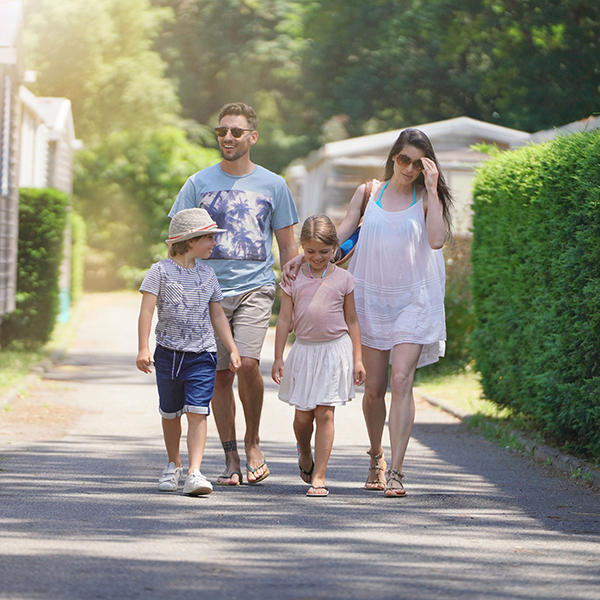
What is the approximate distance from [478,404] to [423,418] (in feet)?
2.81

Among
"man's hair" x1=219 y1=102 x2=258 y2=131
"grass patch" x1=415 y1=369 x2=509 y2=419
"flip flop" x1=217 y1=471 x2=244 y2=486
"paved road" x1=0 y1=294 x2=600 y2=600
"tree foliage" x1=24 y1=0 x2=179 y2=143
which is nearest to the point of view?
"paved road" x1=0 y1=294 x2=600 y2=600

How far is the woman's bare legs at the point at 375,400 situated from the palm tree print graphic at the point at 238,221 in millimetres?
930

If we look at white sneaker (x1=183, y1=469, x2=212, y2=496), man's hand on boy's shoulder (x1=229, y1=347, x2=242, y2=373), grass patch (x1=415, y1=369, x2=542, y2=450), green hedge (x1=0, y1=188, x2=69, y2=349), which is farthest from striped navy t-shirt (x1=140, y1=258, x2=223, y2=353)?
green hedge (x1=0, y1=188, x2=69, y2=349)

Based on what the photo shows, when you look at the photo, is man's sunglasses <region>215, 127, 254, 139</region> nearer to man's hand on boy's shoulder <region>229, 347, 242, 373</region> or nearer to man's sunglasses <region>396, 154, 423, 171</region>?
man's sunglasses <region>396, 154, 423, 171</region>

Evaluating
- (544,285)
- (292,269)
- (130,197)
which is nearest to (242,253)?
(292,269)

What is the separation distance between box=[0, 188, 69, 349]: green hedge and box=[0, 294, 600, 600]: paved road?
5.98 metres

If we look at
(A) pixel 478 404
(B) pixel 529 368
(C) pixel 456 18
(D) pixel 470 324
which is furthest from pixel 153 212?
(B) pixel 529 368

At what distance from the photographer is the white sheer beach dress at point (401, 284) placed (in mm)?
6094

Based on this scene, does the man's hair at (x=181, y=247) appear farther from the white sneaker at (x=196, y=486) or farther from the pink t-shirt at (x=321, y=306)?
the white sneaker at (x=196, y=486)

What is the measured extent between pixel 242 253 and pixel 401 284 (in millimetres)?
989

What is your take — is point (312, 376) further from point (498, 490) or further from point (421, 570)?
point (421, 570)

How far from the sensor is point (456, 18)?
32.9m

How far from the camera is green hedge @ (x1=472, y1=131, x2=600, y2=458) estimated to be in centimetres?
686

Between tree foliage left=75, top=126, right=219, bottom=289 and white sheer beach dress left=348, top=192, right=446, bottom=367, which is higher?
tree foliage left=75, top=126, right=219, bottom=289
